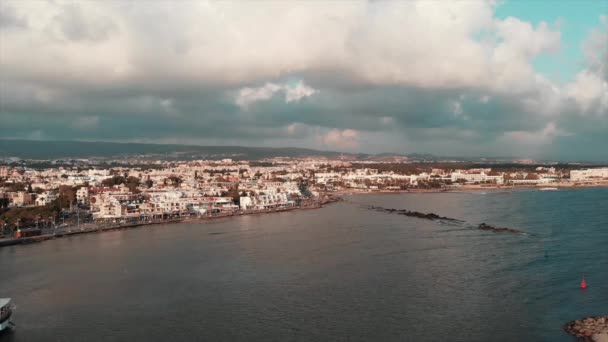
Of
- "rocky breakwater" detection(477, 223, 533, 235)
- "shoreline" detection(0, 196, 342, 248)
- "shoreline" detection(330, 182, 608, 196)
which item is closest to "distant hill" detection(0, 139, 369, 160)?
"shoreline" detection(330, 182, 608, 196)

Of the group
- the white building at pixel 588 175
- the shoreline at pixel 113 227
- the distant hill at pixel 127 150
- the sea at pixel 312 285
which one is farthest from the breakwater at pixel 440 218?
the distant hill at pixel 127 150

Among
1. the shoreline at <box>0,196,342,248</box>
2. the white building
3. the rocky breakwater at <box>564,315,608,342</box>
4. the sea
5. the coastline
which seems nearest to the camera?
the rocky breakwater at <box>564,315,608,342</box>


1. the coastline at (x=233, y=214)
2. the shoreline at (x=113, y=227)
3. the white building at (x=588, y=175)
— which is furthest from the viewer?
the white building at (x=588, y=175)

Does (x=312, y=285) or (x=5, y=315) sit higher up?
(x=5, y=315)

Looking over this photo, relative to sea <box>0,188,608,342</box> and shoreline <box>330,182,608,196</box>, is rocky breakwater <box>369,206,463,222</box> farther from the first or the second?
shoreline <box>330,182,608,196</box>

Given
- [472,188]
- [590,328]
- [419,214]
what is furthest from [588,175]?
[590,328]

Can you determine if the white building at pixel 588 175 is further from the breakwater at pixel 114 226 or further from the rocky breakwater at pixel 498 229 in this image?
the rocky breakwater at pixel 498 229

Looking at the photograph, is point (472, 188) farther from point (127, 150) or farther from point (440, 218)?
point (127, 150)
